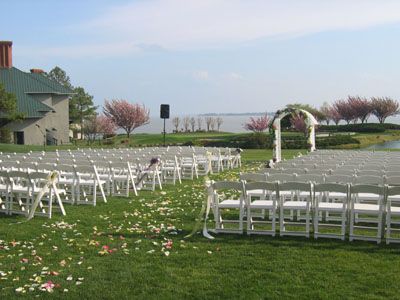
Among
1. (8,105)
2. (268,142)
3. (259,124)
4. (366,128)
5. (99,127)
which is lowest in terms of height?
(268,142)

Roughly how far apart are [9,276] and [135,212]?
4.34 m

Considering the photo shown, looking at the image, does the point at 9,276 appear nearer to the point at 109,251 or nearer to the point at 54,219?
the point at 109,251

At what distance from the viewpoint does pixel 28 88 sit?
4569cm

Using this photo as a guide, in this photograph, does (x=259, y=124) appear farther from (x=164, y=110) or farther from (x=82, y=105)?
(x=164, y=110)

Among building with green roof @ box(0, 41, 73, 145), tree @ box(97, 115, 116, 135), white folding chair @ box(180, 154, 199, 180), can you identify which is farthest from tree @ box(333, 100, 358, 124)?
white folding chair @ box(180, 154, 199, 180)

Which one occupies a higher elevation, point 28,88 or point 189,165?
point 28,88

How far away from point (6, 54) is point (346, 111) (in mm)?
58668

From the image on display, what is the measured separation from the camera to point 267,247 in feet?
23.6

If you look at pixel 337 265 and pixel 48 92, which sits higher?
pixel 48 92

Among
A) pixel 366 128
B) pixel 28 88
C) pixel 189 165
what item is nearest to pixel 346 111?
pixel 366 128

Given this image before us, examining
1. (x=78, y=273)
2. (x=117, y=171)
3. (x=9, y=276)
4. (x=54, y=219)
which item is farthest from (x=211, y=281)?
(x=117, y=171)

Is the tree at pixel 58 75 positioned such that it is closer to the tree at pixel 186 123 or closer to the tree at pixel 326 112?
the tree at pixel 186 123

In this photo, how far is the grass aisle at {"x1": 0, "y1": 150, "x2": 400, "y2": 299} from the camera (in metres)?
5.44

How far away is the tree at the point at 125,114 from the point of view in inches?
2744
